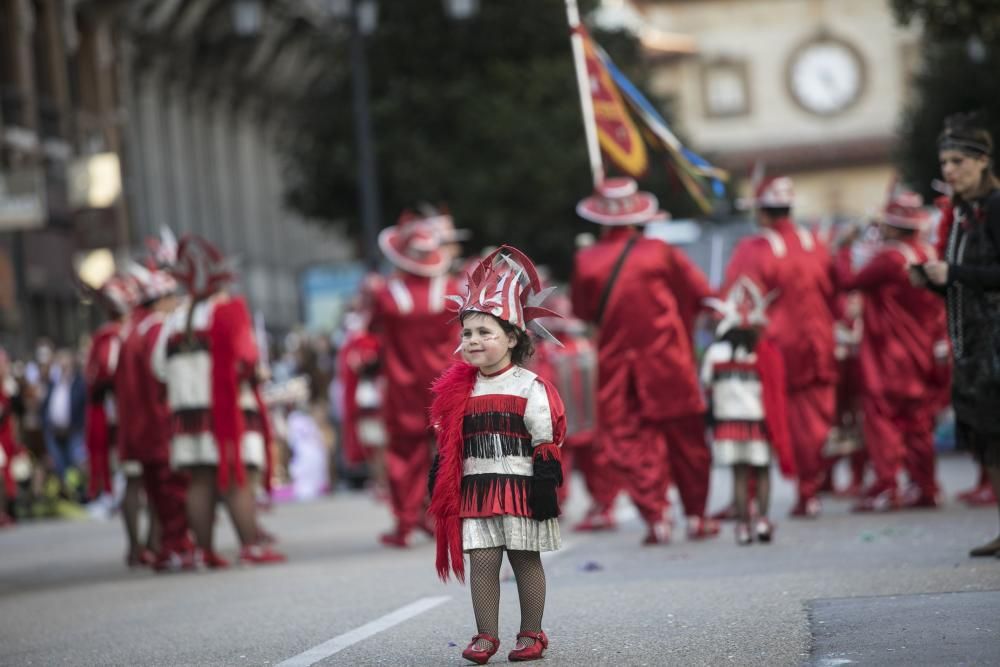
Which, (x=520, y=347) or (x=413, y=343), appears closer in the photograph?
(x=520, y=347)

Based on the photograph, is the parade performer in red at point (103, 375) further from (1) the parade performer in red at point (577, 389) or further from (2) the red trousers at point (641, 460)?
(2) the red trousers at point (641, 460)

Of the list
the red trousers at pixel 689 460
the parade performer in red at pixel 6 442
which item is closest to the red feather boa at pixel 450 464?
the red trousers at pixel 689 460

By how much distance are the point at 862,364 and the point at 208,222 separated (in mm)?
37413

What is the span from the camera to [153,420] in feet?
46.2

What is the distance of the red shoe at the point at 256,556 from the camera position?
45.1 ft

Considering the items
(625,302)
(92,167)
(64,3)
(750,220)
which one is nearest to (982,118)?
(625,302)

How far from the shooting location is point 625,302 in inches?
531

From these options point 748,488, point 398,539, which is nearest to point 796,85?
point 398,539

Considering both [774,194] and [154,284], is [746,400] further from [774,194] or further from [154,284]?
[154,284]

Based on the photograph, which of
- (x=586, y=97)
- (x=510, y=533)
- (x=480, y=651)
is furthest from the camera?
(x=586, y=97)

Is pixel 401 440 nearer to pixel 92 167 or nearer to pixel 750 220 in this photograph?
pixel 92 167

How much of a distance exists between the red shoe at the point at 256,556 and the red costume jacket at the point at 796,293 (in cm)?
370

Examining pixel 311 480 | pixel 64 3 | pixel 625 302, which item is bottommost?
pixel 311 480

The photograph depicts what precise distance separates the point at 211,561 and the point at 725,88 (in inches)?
2475
